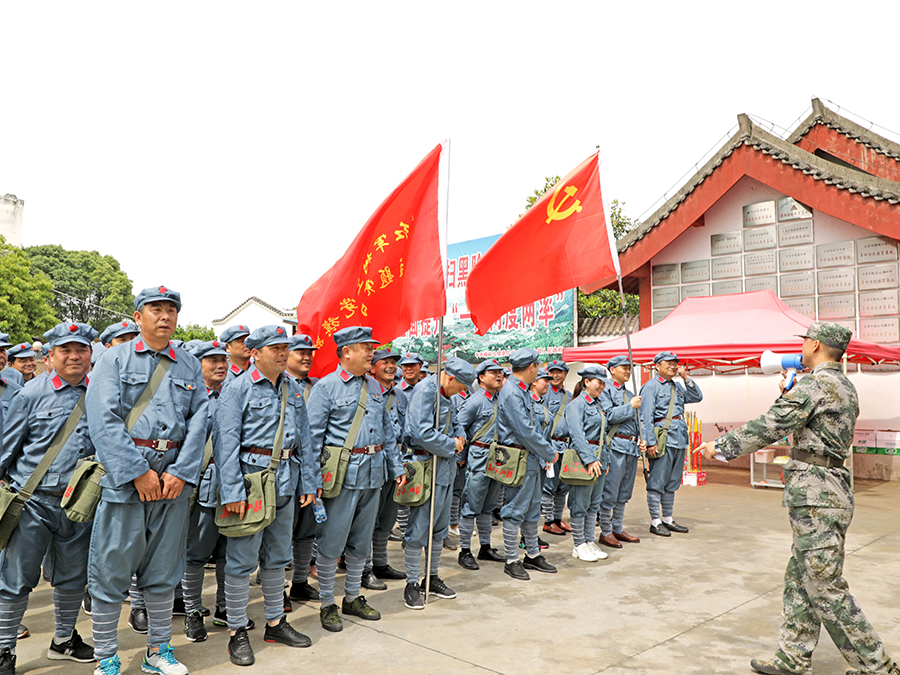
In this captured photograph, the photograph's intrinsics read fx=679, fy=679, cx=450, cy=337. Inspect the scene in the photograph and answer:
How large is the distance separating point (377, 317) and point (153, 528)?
2.42 meters

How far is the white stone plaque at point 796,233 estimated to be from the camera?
1353 cm

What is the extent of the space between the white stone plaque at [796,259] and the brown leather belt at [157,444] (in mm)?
13157

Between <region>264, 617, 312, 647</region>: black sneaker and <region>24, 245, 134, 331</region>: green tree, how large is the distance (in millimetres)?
44326

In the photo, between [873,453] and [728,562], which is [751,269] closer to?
[873,453]

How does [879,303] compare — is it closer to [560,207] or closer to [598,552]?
[560,207]

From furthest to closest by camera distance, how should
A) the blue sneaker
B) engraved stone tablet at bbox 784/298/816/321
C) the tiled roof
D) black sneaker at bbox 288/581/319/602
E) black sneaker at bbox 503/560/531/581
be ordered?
engraved stone tablet at bbox 784/298/816/321
the tiled roof
black sneaker at bbox 503/560/531/581
black sneaker at bbox 288/581/319/602
the blue sneaker

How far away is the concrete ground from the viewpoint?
13.2ft

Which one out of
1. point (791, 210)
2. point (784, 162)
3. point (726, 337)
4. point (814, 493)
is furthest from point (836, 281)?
point (814, 493)

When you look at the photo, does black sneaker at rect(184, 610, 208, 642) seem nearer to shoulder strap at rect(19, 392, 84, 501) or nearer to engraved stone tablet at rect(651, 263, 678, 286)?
shoulder strap at rect(19, 392, 84, 501)

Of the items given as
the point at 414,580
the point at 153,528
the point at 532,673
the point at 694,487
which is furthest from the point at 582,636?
the point at 694,487

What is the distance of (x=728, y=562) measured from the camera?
6516 mm

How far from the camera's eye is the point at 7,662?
3.73 m

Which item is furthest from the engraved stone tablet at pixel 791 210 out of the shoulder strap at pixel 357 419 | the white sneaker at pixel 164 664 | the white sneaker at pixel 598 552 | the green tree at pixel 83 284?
the green tree at pixel 83 284

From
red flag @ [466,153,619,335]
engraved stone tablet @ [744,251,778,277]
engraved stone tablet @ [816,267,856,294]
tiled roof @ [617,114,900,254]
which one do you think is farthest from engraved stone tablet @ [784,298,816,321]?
red flag @ [466,153,619,335]
